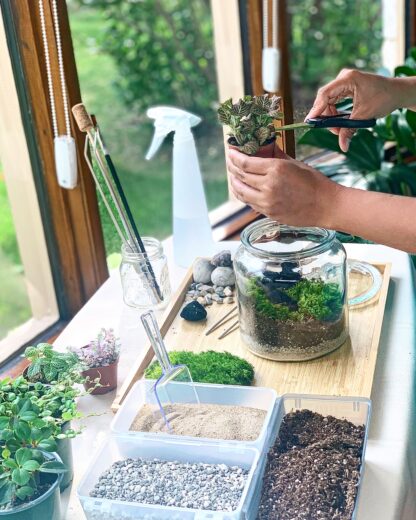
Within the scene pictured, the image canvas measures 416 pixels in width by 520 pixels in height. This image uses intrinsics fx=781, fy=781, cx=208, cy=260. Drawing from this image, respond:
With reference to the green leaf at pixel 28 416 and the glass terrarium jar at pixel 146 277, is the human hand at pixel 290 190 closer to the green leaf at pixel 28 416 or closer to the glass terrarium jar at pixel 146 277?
the glass terrarium jar at pixel 146 277

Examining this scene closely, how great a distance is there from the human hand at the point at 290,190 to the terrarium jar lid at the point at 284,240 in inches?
3.6

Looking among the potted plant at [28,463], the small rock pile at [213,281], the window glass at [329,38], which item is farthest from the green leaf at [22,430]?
the window glass at [329,38]

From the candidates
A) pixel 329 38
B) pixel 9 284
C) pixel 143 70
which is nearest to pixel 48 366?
pixel 9 284

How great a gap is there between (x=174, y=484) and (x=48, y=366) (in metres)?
0.27

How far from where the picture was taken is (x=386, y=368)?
1293 mm

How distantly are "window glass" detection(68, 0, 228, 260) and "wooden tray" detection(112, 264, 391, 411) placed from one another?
11.5 feet

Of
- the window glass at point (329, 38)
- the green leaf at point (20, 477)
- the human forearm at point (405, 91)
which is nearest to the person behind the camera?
the green leaf at point (20, 477)

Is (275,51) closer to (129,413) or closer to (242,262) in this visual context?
(242,262)

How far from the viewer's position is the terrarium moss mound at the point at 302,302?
1263mm

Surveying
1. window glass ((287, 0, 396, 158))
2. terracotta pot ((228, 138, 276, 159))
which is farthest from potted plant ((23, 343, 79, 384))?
window glass ((287, 0, 396, 158))

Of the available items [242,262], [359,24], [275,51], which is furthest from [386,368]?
[359,24]

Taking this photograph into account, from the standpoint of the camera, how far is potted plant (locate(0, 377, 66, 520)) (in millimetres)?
895

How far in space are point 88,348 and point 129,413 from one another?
0.59 feet

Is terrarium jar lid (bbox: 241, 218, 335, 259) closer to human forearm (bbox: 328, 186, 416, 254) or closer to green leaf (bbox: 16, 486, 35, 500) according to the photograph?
human forearm (bbox: 328, 186, 416, 254)
